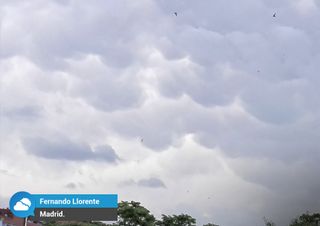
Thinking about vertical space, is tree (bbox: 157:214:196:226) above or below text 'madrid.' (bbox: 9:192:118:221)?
above

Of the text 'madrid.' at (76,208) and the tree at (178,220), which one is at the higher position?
the tree at (178,220)

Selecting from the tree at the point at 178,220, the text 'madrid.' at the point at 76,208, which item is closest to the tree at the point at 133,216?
the tree at the point at 178,220

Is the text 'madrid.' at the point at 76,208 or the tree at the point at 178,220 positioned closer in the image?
the text 'madrid.' at the point at 76,208

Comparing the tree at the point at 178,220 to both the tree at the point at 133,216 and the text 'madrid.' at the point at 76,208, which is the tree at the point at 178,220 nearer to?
the tree at the point at 133,216

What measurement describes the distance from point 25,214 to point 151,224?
58.7 m

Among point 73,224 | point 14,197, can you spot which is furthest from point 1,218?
point 14,197

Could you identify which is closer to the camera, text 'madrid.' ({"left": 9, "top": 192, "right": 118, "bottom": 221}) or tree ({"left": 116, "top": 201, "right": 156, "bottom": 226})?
text 'madrid.' ({"left": 9, "top": 192, "right": 118, "bottom": 221})

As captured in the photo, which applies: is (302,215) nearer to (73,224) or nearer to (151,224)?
(151,224)

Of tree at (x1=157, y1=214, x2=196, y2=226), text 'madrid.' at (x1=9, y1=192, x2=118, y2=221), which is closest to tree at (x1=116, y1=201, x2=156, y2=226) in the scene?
tree at (x1=157, y1=214, x2=196, y2=226)

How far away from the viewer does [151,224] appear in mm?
82188

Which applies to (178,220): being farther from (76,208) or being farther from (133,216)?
(76,208)

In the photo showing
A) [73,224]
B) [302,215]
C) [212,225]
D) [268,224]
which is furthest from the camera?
[212,225]

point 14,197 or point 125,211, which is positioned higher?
point 125,211

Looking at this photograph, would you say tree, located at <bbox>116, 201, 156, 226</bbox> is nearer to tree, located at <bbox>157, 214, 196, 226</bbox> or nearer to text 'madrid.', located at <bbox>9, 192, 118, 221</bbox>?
tree, located at <bbox>157, 214, 196, 226</bbox>
